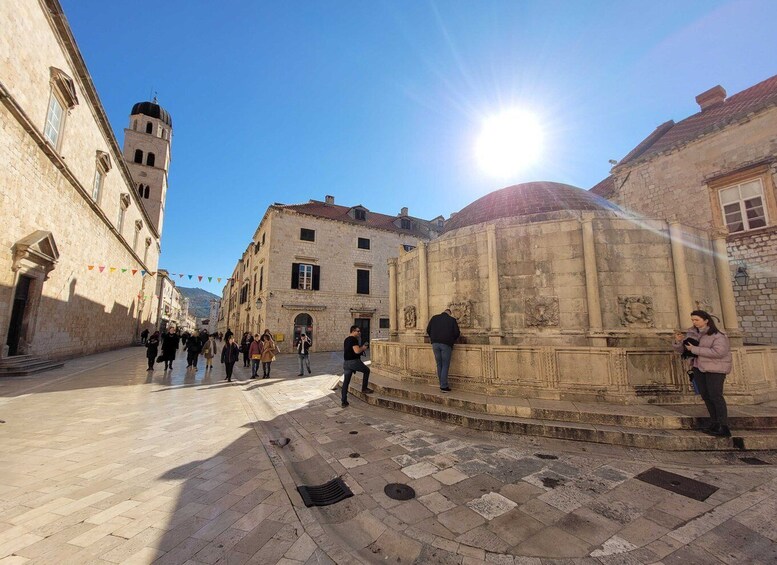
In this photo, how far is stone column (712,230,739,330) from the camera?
6984mm

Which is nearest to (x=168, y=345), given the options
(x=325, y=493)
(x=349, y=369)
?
(x=349, y=369)

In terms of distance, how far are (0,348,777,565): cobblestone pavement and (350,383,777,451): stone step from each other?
0.52 feet

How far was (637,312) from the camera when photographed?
21.8 feet

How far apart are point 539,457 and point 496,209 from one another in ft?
25.5

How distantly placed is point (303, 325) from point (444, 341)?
19.9 meters

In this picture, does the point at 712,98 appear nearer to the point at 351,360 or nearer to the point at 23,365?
the point at 351,360

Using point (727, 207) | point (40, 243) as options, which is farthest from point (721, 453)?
point (40, 243)

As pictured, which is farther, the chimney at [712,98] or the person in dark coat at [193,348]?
the chimney at [712,98]

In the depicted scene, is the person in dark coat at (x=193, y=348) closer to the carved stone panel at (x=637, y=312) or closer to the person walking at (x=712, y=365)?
the carved stone panel at (x=637, y=312)

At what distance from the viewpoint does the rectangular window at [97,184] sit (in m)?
18.2

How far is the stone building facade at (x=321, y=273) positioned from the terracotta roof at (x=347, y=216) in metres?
0.10

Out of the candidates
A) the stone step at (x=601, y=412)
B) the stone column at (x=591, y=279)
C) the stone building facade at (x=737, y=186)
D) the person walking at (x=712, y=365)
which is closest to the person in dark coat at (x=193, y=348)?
the stone step at (x=601, y=412)

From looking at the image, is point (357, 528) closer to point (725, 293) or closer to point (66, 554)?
point (66, 554)

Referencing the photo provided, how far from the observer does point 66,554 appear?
2.44 meters
